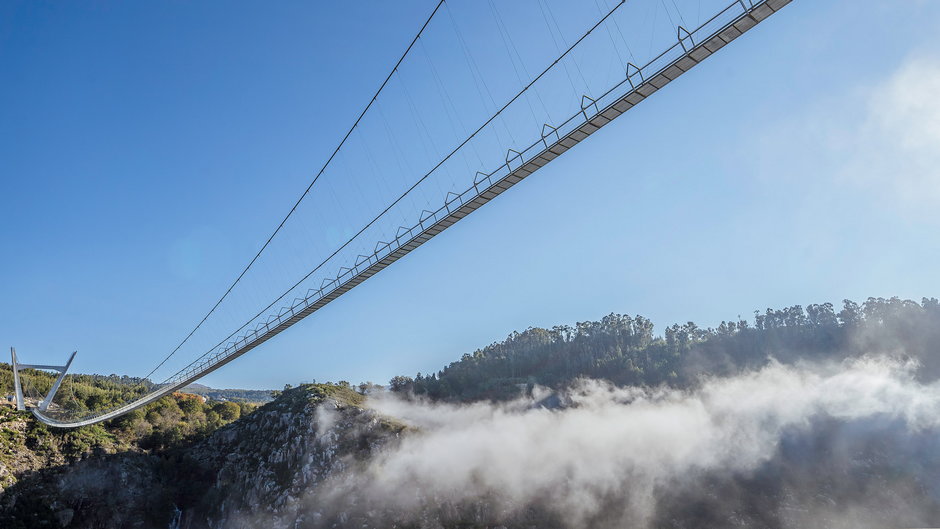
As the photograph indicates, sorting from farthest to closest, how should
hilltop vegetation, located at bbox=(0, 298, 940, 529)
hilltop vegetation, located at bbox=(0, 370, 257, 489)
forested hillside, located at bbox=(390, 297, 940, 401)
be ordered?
forested hillside, located at bbox=(390, 297, 940, 401) → hilltop vegetation, located at bbox=(0, 298, 940, 529) → hilltop vegetation, located at bbox=(0, 370, 257, 489)

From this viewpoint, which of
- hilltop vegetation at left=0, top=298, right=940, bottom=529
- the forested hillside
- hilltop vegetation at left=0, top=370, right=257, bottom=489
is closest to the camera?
hilltop vegetation at left=0, top=370, right=257, bottom=489

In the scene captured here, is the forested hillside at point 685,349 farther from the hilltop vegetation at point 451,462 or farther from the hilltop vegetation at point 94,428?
the hilltop vegetation at point 94,428

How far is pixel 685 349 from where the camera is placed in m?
126

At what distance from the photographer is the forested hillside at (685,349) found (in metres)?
110

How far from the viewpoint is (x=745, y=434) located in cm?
8831

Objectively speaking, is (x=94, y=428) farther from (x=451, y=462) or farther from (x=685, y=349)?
(x=685, y=349)

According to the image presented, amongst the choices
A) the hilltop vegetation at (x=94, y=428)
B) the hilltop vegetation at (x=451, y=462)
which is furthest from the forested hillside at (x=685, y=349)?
the hilltop vegetation at (x=94, y=428)

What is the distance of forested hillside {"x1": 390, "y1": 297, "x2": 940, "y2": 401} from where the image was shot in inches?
4333

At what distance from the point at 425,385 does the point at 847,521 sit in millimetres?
69805

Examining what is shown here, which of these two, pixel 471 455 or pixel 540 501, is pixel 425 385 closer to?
pixel 471 455

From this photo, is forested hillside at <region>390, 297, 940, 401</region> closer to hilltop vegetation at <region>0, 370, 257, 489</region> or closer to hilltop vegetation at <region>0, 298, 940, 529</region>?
hilltop vegetation at <region>0, 298, 940, 529</region>

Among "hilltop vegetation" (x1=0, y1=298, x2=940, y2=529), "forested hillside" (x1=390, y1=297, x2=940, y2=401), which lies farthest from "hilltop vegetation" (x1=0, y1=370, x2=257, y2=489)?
"forested hillside" (x1=390, y1=297, x2=940, y2=401)

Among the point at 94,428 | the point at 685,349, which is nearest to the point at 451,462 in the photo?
the point at 94,428

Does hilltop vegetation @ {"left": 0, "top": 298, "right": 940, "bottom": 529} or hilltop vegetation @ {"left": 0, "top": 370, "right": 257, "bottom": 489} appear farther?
hilltop vegetation @ {"left": 0, "top": 298, "right": 940, "bottom": 529}
